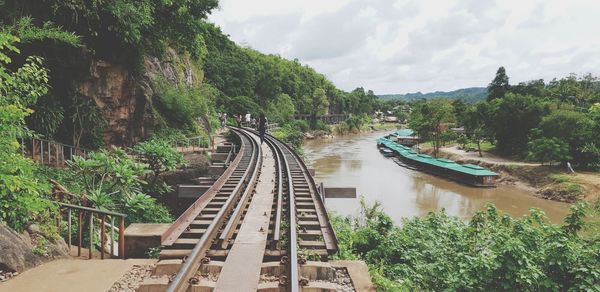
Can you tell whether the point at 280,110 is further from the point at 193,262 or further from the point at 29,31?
the point at 193,262

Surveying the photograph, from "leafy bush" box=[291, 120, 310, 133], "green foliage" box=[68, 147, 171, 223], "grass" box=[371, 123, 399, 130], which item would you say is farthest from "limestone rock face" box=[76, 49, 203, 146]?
"grass" box=[371, 123, 399, 130]

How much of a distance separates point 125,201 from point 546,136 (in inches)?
1201

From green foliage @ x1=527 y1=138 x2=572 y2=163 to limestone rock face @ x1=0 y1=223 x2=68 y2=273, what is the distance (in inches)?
1183

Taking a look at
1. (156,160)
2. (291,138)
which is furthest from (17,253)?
(291,138)

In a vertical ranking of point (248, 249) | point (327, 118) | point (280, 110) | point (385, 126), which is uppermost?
point (280, 110)

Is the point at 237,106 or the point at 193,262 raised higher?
the point at 237,106

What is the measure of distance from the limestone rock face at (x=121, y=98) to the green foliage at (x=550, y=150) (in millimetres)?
26052

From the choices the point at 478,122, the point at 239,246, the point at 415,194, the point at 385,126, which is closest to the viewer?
the point at 239,246

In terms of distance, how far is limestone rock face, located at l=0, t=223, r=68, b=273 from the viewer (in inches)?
188

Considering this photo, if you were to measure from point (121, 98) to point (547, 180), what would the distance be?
2689cm

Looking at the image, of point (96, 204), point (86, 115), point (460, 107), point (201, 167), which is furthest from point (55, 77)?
point (460, 107)

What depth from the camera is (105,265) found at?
17.0ft

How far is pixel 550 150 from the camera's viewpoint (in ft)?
88.2

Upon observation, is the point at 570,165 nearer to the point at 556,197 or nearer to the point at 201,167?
the point at 556,197
